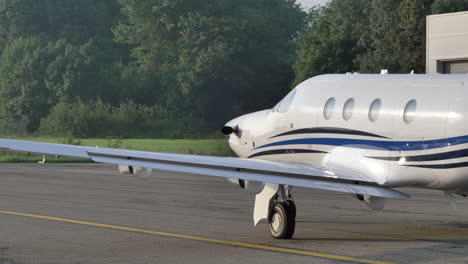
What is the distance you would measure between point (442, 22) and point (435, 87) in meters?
26.4

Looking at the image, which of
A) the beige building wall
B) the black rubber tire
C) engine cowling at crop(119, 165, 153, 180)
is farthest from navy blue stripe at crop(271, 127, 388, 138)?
the beige building wall

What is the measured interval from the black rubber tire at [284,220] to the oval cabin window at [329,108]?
1.76m

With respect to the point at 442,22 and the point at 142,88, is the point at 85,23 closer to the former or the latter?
the point at 142,88

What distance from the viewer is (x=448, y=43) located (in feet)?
129

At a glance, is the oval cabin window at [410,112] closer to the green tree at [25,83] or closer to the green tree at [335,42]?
the green tree at [335,42]

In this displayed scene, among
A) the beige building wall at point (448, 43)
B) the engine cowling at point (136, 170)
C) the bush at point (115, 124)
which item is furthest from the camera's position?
the bush at point (115, 124)

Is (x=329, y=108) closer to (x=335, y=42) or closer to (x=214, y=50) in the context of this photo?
(x=335, y=42)

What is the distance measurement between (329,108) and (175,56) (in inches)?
2765

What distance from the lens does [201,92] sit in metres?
74.6

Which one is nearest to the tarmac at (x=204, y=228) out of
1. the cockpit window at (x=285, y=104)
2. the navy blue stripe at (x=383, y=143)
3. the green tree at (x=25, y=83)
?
the navy blue stripe at (x=383, y=143)

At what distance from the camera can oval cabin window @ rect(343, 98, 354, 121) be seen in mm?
15836

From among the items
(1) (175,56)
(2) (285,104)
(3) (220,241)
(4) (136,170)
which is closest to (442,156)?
(2) (285,104)

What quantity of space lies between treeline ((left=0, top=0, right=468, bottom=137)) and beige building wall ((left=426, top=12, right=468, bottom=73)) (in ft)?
63.4

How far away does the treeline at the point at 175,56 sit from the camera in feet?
224
